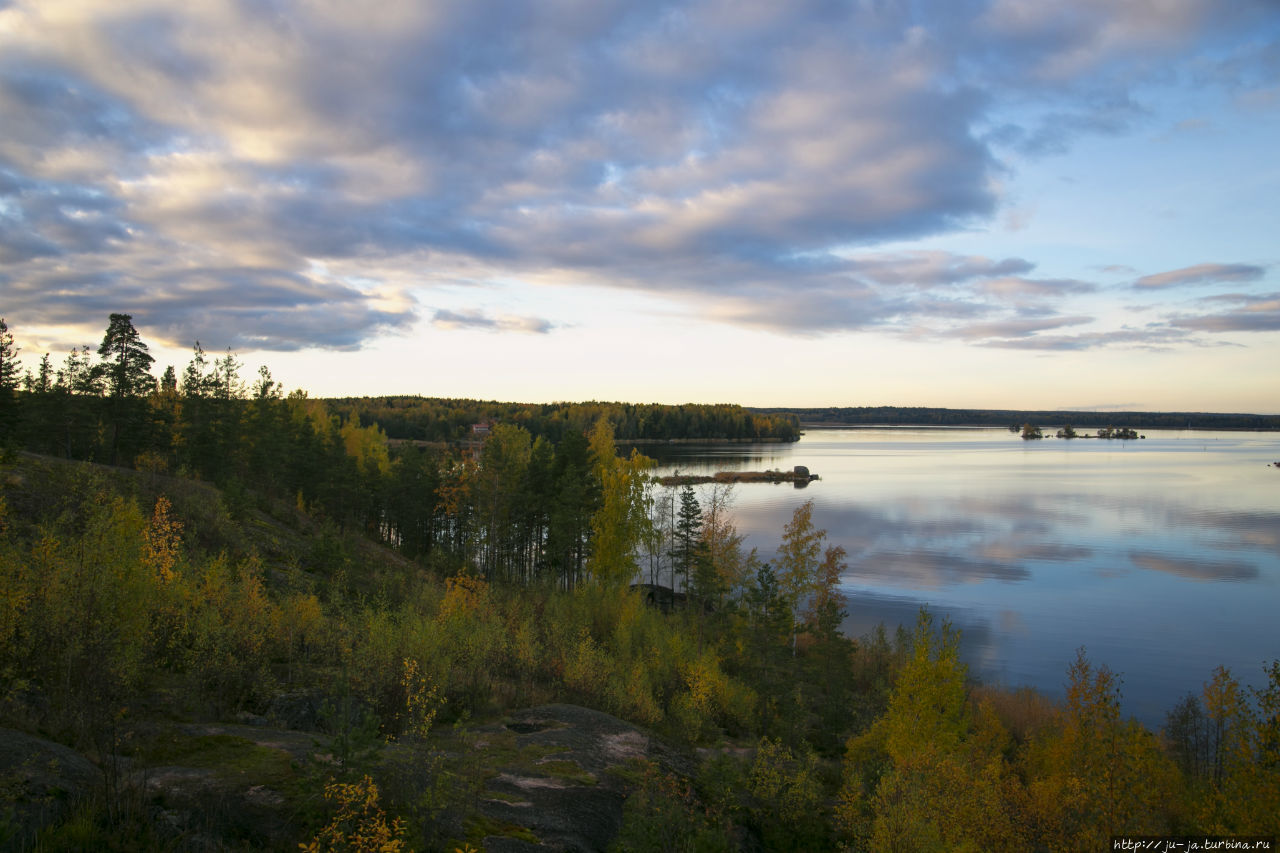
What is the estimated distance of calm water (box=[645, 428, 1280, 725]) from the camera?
103 ft

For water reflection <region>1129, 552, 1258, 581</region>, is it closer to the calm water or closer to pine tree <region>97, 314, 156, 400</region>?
the calm water

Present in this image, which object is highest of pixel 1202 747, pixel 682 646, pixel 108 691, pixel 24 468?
pixel 24 468

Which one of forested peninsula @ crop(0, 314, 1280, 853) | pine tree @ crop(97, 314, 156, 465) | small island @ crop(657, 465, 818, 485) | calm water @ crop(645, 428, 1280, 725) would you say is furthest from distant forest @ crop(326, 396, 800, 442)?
forested peninsula @ crop(0, 314, 1280, 853)

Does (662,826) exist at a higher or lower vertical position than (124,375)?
lower

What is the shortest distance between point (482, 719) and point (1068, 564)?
1820 inches

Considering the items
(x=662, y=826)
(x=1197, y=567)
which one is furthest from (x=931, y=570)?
(x=662, y=826)

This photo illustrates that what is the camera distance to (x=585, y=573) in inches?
1780

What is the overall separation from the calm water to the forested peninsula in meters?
3.05

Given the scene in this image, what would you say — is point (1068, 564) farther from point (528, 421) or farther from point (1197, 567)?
point (528, 421)

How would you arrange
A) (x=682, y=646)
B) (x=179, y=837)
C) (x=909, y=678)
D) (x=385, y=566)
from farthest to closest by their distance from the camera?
(x=385, y=566) < (x=682, y=646) < (x=909, y=678) < (x=179, y=837)

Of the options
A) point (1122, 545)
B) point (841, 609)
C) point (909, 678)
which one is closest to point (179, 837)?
point (909, 678)

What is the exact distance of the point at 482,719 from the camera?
664 inches

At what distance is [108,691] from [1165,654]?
130 ft

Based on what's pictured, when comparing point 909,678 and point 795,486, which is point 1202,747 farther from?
point 795,486
